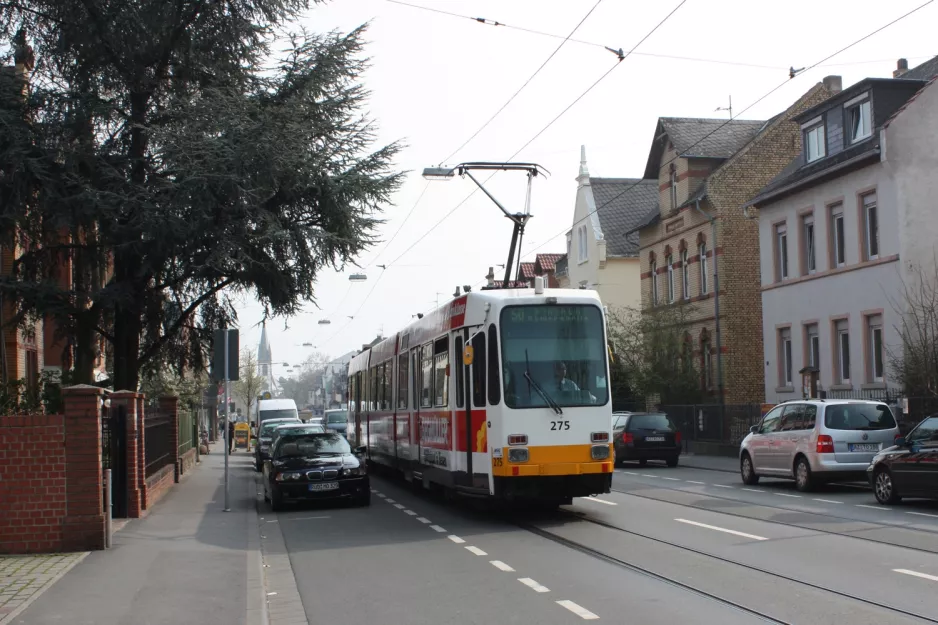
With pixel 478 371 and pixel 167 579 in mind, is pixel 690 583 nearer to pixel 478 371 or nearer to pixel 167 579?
pixel 167 579

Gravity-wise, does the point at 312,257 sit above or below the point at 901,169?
below

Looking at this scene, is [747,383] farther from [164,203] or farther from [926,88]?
[164,203]

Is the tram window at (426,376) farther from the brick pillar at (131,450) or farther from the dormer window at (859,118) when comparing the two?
the dormer window at (859,118)

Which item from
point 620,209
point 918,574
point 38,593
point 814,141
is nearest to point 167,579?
point 38,593

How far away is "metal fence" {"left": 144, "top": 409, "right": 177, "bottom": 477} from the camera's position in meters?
20.2

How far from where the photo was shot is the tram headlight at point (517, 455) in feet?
49.0

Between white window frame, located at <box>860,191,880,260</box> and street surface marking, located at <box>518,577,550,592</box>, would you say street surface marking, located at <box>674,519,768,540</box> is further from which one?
white window frame, located at <box>860,191,880,260</box>

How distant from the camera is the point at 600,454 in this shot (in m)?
15.3

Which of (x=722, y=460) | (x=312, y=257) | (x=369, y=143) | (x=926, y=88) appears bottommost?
(x=722, y=460)

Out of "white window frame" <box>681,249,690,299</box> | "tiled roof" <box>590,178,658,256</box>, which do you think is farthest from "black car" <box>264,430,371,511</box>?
"tiled roof" <box>590,178,658,256</box>

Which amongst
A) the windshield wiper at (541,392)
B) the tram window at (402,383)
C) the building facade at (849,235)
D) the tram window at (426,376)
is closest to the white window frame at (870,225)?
the building facade at (849,235)

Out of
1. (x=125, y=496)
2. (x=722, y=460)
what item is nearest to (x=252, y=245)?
(x=125, y=496)

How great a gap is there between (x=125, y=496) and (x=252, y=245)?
634 cm

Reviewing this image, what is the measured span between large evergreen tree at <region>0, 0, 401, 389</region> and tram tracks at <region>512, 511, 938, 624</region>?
9.27m
